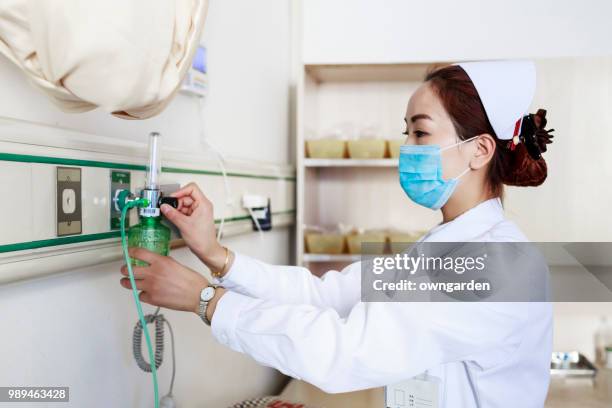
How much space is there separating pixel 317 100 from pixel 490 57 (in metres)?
0.76

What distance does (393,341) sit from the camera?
2.93 ft

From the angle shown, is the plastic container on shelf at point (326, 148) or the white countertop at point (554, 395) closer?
the white countertop at point (554, 395)

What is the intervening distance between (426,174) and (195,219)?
54cm

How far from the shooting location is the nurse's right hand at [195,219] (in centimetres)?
99

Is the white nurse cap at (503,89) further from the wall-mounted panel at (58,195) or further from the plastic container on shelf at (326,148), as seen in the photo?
the plastic container on shelf at (326,148)

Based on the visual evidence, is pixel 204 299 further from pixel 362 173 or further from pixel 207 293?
pixel 362 173

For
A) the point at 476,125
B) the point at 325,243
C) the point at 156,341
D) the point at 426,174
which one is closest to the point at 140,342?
the point at 156,341

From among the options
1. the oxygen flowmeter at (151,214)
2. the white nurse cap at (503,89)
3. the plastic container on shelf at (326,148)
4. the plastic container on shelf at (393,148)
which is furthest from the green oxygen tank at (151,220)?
the plastic container on shelf at (393,148)

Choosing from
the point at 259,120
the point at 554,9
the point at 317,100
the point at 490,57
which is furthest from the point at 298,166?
the point at 554,9

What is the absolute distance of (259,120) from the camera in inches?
73.2

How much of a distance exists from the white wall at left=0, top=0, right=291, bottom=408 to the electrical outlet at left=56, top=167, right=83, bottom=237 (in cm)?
9

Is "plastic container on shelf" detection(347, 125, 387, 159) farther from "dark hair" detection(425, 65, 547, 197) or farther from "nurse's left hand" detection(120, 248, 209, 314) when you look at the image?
"nurse's left hand" detection(120, 248, 209, 314)

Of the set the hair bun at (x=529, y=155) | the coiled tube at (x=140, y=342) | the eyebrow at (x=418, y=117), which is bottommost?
the coiled tube at (x=140, y=342)

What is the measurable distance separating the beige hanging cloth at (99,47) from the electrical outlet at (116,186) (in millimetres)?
256
